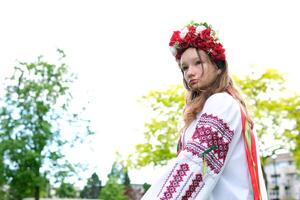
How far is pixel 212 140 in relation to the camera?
2.75 m

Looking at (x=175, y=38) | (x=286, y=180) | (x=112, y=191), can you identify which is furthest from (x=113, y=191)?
(x=286, y=180)

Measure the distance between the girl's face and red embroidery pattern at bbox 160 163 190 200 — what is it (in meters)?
0.52

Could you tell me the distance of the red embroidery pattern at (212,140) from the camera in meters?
2.71

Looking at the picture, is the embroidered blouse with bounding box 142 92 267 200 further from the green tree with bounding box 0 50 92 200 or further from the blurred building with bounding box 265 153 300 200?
the blurred building with bounding box 265 153 300 200

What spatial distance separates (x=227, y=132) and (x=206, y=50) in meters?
0.53

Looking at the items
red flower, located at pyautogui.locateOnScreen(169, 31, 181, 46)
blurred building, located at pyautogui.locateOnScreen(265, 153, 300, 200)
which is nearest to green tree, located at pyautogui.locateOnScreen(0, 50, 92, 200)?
red flower, located at pyautogui.locateOnScreen(169, 31, 181, 46)

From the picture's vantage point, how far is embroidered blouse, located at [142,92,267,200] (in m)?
2.66

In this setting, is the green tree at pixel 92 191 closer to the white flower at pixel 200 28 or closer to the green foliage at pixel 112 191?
the green foliage at pixel 112 191

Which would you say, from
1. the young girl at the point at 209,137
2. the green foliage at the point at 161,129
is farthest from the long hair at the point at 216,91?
the green foliage at the point at 161,129

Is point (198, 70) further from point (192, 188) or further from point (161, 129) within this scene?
point (161, 129)

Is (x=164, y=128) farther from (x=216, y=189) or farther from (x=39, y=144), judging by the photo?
(x=216, y=189)

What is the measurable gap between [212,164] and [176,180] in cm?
21

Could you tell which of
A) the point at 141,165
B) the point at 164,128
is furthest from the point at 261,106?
the point at 141,165

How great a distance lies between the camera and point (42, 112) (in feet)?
88.9
